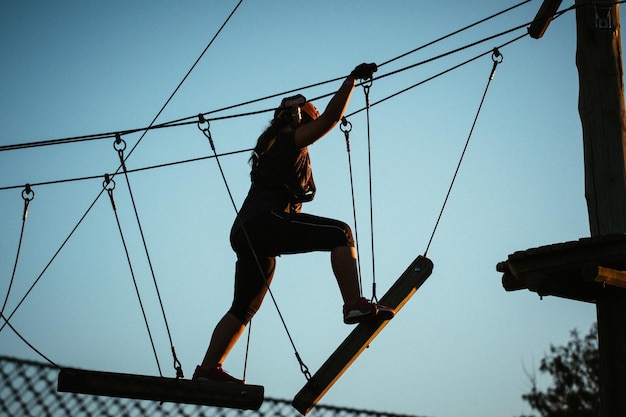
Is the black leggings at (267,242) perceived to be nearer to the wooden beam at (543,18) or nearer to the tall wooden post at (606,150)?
the tall wooden post at (606,150)

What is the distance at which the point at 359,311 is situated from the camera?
13.2ft

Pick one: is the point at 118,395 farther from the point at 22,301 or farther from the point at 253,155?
the point at 253,155

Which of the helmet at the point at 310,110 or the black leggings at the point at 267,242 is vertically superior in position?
the helmet at the point at 310,110

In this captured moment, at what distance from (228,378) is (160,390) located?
0.33 m

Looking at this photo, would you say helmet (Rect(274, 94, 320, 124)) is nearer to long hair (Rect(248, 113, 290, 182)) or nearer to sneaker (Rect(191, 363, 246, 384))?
long hair (Rect(248, 113, 290, 182))

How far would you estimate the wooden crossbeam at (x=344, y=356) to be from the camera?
13.3ft

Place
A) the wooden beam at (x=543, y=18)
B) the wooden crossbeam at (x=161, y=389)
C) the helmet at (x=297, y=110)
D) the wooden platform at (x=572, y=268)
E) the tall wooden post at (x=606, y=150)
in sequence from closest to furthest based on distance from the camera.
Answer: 1. the wooden crossbeam at (x=161, y=389)
2. the wooden platform at (x=572, y=268)
3. the tall wooden post at (x=606, y=150)
4. the helmet at (x=297, y=110)
5. the wooden beam at (x=543, y=18)

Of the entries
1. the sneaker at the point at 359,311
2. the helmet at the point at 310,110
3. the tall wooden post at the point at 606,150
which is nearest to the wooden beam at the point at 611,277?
the tall wooden post at the point at 606,150

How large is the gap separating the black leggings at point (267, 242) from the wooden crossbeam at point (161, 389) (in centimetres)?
40

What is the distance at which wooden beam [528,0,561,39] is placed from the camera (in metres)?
5.38

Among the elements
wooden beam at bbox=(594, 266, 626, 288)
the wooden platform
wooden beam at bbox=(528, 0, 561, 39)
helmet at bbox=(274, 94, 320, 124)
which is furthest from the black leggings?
wooden beam at bbox=(528, 0, 561, 39)

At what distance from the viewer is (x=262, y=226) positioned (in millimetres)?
4121

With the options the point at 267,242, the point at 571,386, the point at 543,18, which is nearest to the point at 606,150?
the point at 543,18

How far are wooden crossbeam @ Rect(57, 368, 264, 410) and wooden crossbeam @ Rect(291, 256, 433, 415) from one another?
253 mm
